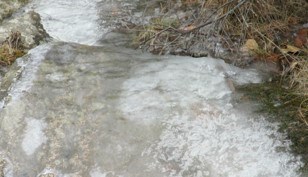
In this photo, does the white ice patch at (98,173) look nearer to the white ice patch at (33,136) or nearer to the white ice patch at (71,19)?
the white ice patch at (33,136)

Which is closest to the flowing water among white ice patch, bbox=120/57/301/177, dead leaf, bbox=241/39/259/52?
white ice patch, bbox=120/57/301/177

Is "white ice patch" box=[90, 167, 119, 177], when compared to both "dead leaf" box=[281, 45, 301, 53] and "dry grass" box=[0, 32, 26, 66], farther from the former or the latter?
"dead leaf" box=[281, 45, 301, 53]

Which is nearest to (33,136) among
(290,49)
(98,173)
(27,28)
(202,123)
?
(98,173)

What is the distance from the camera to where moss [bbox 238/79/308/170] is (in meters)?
2.67

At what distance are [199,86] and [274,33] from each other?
1.09 meters

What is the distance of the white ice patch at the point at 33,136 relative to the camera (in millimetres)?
2881

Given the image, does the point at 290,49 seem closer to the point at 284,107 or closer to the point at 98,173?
the point at 284,107

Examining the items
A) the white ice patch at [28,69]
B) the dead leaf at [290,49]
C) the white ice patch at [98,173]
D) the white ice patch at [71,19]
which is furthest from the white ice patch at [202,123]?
the white ice patch at [71,19]

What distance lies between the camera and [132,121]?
2926mm

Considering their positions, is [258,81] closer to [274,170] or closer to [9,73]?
[274,170]

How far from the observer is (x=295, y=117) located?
284 cm

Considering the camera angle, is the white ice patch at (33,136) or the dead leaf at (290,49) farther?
the dead leaf at (290,49)

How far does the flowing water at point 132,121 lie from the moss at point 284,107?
7 centimetres

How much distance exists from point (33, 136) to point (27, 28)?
1625 mm
